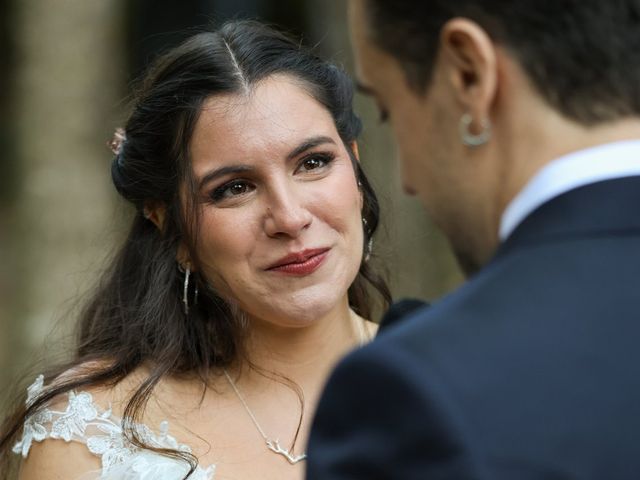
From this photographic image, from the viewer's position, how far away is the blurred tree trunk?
7.54 m

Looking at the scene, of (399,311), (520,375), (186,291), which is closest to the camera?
(520,375)

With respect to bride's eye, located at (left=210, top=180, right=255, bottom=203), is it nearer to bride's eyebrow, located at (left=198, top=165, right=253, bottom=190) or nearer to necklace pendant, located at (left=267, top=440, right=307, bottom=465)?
bride's eyebrow, located at (left=198, top=165, right=253, bottom=190)

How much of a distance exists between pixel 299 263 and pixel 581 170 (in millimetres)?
1856

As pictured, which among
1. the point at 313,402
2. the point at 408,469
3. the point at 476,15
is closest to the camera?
the point at 408,469

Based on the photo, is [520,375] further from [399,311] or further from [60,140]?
[60,140]

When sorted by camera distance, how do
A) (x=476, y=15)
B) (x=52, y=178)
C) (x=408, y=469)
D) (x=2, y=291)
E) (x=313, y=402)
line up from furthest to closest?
(x=2, y=291) < (x=52, y=178) < (x=313, y=402) < (x=476, y=15) < (x=408, y=469)

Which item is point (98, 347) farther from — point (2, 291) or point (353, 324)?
point (2, 291)

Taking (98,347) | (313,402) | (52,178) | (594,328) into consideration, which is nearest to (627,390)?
(594,328)

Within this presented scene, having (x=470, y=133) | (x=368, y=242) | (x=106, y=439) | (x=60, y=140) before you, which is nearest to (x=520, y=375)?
(x=470, y=133)

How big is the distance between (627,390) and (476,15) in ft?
1.76

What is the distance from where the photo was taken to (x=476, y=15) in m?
1.74

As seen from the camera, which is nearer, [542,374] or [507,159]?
[542,374]

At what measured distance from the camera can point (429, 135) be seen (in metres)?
1.83

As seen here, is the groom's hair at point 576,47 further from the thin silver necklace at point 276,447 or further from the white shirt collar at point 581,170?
Answer: the thin silver necklace at point 276,447
